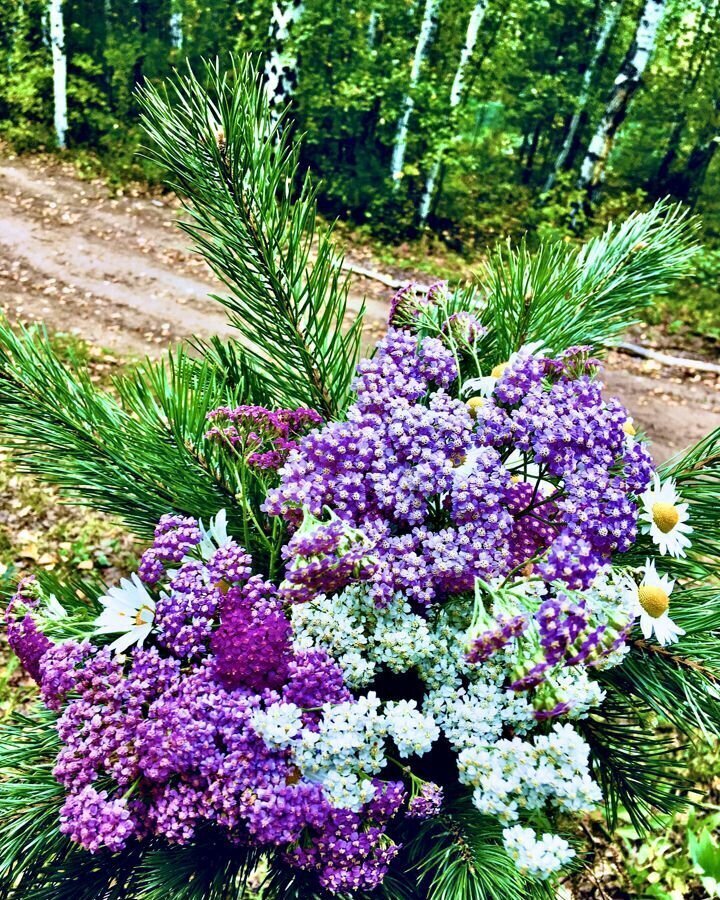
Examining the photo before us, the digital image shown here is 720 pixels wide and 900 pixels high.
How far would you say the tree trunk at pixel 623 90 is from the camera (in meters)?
8.81

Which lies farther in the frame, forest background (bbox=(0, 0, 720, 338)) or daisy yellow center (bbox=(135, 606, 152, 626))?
forest background (bbox=(0, 0, 720, 338))

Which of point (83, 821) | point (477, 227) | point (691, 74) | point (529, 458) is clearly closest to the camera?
point (83, 821)

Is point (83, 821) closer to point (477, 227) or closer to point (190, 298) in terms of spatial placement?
point (190, 298)

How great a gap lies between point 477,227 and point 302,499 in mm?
10573

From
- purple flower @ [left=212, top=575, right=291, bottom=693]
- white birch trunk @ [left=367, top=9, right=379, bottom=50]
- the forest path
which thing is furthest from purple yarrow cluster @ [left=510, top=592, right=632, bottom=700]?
white birch trunk @ [left=367, top=9, right=379, bottom=50]

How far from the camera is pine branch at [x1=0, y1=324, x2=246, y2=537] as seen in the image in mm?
1308

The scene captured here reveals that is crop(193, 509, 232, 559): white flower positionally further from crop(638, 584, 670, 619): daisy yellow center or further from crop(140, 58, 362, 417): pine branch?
crop(638, 584, 670, 619): daisy yellow center

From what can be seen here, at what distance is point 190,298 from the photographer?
7.76 metres

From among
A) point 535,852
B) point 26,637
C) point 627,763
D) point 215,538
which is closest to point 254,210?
point 215,538


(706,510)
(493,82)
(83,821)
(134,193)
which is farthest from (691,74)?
(83,821)

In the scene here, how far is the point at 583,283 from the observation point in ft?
5.65

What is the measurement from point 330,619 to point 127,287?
7.52 metres

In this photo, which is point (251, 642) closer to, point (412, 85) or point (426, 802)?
point (426, 802)

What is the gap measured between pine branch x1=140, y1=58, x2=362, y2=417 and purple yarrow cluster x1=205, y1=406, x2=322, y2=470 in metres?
0.20
